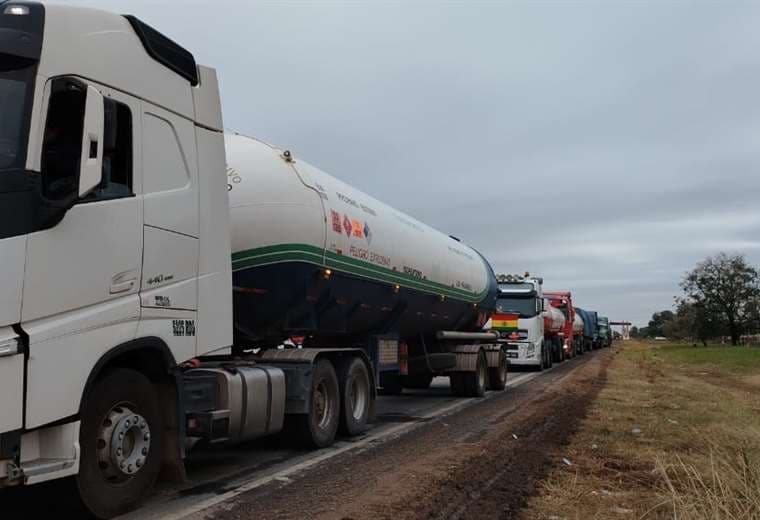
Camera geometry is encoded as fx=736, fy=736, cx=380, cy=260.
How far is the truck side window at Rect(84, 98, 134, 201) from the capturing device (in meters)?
4.83

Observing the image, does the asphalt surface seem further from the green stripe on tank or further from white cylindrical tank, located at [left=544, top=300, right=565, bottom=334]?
white cylindrical tank, located at [left=544, top=300, right=565, bottom=334]

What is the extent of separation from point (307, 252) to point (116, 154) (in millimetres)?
3515

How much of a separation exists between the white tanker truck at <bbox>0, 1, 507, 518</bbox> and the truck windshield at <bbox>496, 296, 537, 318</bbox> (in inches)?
666

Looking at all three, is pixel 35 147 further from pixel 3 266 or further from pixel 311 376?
pixel 311 376

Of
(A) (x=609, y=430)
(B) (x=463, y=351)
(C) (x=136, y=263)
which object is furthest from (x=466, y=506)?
(B) (x=463, y=351)

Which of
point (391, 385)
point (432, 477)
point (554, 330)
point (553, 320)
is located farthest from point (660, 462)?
point (554, 330)

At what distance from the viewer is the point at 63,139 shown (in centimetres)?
474

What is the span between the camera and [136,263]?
5473mm

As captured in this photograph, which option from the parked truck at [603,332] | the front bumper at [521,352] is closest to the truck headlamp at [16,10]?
the front bumper at [521,352]

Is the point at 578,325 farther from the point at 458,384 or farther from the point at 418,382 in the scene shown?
the point at 458,384

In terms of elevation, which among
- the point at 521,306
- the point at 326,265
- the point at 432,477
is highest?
the point at 521,306

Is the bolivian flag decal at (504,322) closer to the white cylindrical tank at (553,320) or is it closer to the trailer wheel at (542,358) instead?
the trailer wheel at (542,358)

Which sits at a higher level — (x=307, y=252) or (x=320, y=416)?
(x=307, y=252)

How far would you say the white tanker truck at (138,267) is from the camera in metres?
4.56
